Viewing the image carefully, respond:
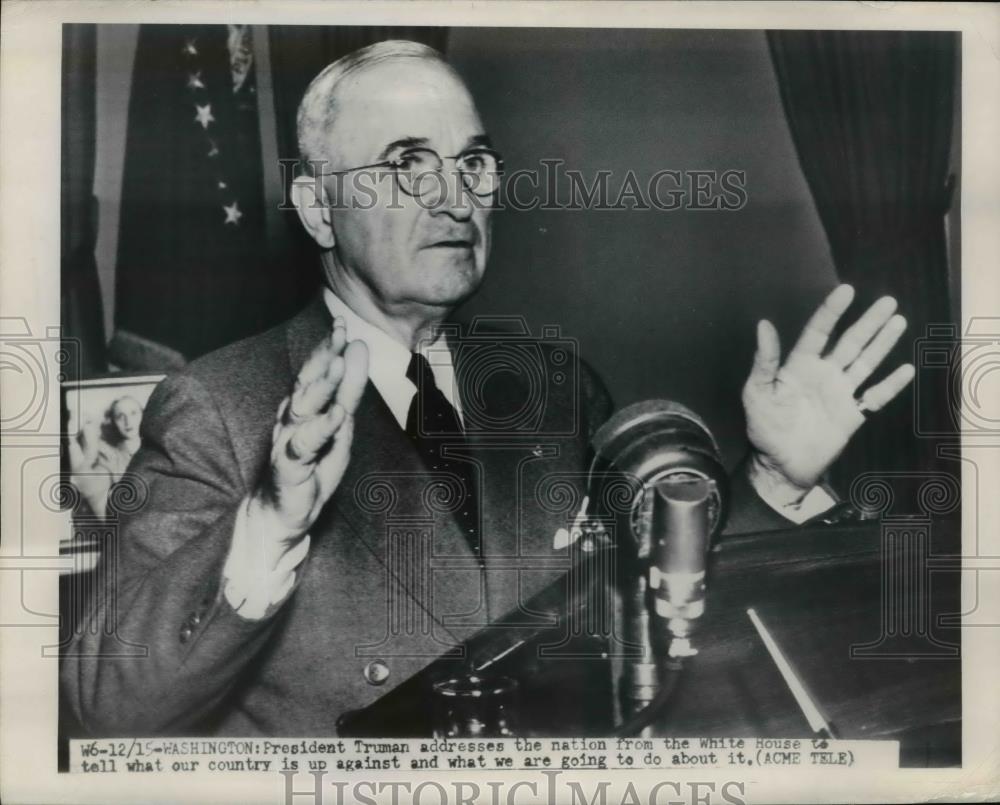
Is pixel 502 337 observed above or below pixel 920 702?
above

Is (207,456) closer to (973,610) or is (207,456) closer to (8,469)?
(8,469)

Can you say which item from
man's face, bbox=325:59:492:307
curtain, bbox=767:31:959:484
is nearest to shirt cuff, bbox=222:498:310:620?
man's face, bbox=325:59:492:307

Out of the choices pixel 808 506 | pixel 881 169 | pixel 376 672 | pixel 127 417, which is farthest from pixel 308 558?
pixel 881 169

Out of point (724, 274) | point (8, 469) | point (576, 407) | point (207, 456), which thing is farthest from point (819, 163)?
point (8, 469)

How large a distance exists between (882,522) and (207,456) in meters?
2.15

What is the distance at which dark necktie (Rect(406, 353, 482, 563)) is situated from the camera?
3119 millimetres

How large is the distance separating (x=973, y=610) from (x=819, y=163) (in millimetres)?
1534

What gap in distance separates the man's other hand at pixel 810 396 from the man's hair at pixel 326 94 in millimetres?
1442

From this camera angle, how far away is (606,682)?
3146 mm

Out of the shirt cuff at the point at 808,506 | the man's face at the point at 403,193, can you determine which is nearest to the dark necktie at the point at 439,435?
the man's face at the point at 403,193

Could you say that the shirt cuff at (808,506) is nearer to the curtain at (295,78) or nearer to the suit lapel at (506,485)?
the suit lapel at (506,485)

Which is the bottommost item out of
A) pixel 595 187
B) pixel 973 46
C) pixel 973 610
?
pixel 973 610

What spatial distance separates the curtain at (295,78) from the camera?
10.3ft

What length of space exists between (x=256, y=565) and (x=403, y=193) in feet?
4.05
